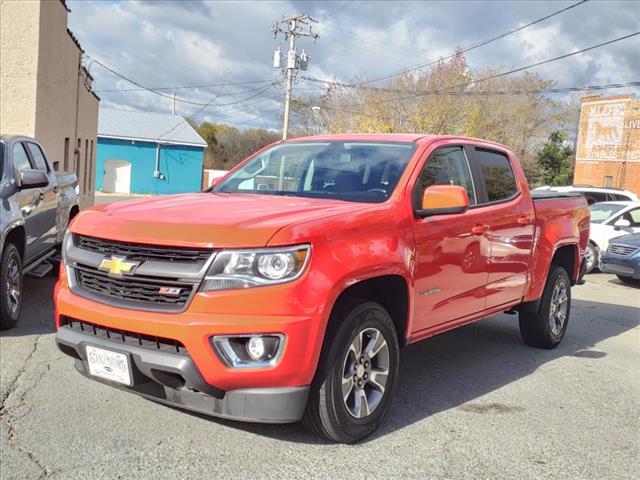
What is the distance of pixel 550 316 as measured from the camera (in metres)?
6.36

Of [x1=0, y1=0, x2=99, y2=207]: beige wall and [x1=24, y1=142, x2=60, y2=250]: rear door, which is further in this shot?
[x1=0, y1=0, x2=99, y2=207]: beige wall

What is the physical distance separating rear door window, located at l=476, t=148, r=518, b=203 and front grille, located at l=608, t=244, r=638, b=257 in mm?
7710

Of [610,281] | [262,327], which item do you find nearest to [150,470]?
[262,327]

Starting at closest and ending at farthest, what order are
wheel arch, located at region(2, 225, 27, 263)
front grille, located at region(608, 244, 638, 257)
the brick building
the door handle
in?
the door handle < wheel arch, located at region(2, 225, 27, 263) < front grille, located at region(608, 244, 638, 257) < the brick building

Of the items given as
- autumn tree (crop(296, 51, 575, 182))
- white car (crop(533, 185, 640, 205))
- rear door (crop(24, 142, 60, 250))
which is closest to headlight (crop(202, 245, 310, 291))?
rear door (crop(24, 142, 60, 250))

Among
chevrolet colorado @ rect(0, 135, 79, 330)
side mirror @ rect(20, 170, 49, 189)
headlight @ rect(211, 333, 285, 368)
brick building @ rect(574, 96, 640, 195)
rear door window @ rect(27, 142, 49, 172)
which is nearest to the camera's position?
headlight @ rect(211, 333, 285, 368)

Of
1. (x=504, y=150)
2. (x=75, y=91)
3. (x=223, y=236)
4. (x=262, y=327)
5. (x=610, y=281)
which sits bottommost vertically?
(x=610, y=281)

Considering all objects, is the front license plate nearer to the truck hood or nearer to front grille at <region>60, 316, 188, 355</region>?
front grille at <region>60, 316, 188, 355</region>

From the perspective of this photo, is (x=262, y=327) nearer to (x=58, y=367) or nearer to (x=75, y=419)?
(x=75, y=419)

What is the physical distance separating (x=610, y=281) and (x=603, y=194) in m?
3.47

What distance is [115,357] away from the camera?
339 cm

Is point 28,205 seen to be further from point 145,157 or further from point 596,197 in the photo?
point 145,157

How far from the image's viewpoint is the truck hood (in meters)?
3.28

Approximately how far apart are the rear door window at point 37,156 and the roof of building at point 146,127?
38564mm
